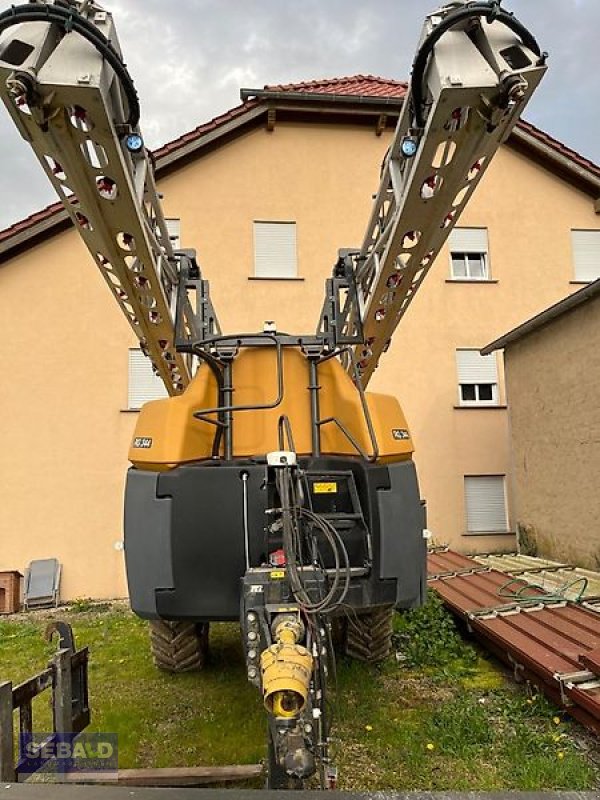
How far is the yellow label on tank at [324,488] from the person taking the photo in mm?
4023

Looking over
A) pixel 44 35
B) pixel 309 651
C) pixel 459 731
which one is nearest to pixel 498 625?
pixel 459 731

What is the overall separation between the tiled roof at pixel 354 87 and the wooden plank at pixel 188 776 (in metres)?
10.9

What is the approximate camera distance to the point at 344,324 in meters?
5.15

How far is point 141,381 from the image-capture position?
10758mm

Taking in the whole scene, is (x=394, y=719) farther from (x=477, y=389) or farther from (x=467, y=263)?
(x=467, y=263)

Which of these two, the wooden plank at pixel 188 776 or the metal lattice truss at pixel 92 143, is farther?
the wooden plank at pixel 188 776

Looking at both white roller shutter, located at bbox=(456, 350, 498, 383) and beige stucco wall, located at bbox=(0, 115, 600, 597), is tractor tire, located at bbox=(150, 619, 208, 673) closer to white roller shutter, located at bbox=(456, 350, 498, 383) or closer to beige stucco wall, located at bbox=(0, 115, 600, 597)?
beige stucco wall, located at bbox=(0, 115, 600, 597)

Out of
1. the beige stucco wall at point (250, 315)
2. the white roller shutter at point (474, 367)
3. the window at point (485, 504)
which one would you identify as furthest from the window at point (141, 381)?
the window at point (485, 504)

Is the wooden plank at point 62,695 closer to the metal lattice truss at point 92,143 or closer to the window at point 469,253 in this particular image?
the metal lattice truss at point 92,143

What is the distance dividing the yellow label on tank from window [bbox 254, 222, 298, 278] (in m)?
7.76

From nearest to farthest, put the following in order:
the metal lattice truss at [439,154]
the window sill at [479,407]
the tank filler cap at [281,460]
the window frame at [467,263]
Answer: the metal lattice truss at [439,154]
the tank filler cap at [281,460]
the window sill at [479,407]
the window frame at [467,263]

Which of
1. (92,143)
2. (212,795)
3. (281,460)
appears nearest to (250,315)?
(92,143)

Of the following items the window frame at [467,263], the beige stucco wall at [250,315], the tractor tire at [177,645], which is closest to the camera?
the tractor tire at [177,645]

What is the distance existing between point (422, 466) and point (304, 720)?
8719mm
